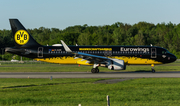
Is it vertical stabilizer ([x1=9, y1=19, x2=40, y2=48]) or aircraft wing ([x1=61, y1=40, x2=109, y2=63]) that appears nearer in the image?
aircraft wing ([x1=61, y1=40, x2=109, y2=63])

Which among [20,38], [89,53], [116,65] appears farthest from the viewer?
[20,38]

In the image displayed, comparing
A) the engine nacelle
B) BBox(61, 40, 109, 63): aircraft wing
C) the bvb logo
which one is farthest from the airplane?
the engine nacelle

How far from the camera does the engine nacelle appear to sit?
3812cm

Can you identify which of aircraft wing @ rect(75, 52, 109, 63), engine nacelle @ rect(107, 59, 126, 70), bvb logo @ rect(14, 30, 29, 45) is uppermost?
bvb logo @ rect(14, 30, 29, 45)

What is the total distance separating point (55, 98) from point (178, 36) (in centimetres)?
11148

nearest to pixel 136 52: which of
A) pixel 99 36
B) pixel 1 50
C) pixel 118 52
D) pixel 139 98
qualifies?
pixel 118 52

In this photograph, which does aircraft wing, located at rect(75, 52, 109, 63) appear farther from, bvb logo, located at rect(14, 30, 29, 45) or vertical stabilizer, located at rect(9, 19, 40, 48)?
bvb logo, located at rect(14, 30, 29, 45)

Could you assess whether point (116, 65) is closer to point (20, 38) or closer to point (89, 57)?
point (89, 57)

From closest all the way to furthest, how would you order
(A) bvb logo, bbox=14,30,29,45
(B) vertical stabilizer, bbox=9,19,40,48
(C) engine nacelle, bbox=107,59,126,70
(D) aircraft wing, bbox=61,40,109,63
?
(C) engine nacelle, bbox=107,59,126,70 → (D) aircraft wing, bbox=61,40,109,63 → (B) vertical stabilizer, bbox=9,19,40,48 → (A) bvb logo, bbox=14,30,29,45

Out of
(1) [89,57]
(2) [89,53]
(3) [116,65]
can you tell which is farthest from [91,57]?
(3) [116,65]

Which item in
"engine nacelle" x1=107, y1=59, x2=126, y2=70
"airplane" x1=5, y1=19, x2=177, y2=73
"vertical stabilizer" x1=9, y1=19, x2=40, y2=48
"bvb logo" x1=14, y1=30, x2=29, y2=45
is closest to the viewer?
"engine nacelle" x1=107, y1=59, x2=126, y2=70

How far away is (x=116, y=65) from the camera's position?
38250 millimetres

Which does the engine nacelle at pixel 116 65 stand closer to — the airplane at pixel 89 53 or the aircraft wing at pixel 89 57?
the aircraft wing at pixel 89 57

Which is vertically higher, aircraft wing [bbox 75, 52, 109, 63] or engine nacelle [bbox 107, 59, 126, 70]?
aircraft wing [bbox 75, 52, 109, 63]
